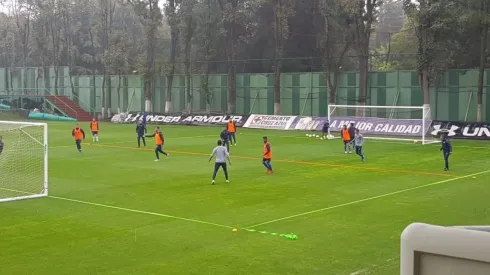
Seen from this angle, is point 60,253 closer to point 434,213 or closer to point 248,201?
point 248,201

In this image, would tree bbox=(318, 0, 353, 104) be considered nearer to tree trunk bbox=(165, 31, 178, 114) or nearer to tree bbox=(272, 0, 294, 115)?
tree bbox=(272, 0, 294, 115)

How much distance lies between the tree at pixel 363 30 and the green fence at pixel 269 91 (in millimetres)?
4147

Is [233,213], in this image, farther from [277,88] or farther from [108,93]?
[108,93]

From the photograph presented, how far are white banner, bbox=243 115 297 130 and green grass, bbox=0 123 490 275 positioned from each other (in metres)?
22.3

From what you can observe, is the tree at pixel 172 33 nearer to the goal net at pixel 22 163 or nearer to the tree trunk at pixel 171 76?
the tree trunk at pixel 171 76

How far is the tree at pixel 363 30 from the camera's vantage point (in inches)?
2157

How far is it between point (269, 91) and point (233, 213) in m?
50.6

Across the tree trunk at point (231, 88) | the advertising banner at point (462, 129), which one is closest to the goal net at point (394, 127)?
the advertising banner at point (462, 129)

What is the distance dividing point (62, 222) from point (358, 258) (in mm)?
8352

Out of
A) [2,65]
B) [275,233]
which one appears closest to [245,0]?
[2,65]

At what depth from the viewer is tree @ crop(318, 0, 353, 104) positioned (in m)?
58.0

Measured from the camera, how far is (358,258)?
13.1 metres

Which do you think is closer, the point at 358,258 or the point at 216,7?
the point at 358,258

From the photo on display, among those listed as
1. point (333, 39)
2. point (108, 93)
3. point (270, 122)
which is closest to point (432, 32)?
point (333, 39)
